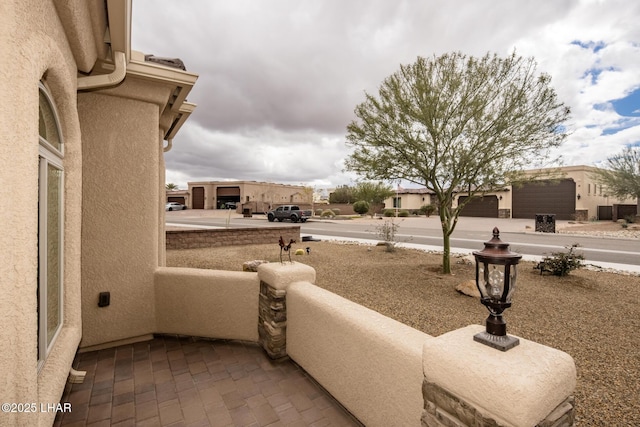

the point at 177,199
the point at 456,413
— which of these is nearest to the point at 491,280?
the point at 456,413

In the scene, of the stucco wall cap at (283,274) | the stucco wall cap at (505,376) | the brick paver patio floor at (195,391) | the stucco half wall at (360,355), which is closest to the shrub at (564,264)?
the stucco wall cap at (283,274)

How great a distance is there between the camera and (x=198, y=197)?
58344 millimetres

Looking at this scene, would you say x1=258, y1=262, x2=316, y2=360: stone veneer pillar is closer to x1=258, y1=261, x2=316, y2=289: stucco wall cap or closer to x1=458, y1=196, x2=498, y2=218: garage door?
x1=258, y1=261, x2=316, y2=289: stucco wall cap

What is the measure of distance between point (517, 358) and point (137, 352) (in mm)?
4817

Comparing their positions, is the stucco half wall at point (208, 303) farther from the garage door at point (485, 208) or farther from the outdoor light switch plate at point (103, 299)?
the garage door at point (485, 208)

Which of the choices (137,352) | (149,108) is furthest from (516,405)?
(149,108)

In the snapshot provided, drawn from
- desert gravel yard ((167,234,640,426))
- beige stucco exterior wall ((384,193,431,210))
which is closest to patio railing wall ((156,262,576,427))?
desert gravel yard ((167,234,640,426))

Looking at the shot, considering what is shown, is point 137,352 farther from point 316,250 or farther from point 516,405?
point 316,250

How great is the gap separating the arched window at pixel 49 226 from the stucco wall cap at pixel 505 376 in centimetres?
338

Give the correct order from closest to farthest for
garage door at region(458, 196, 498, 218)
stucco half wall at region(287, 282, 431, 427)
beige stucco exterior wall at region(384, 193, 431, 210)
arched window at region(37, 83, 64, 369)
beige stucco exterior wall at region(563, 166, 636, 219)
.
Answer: stucco half wall at region(287, 282, 431, 427) → arched window at region(37, 83, 64, 369) → beige stucco exterior wall at region(563, 166, 636, 219) → garage door at region(458, 196, 498, 218) → beige stucco exterior wall at region(384, 193, 431, 210)

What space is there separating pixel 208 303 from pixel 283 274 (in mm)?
1479

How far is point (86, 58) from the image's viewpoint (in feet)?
11.4

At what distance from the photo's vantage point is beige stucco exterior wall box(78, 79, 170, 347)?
4.46 m

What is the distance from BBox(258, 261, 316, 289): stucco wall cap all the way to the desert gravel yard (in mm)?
2423
